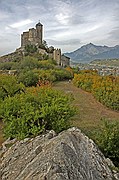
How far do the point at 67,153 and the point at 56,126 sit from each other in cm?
619

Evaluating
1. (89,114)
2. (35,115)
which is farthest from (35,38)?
(35,115)

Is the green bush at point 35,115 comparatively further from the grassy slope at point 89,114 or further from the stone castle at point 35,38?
the stone castle at point 35,38

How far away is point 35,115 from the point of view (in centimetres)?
1252

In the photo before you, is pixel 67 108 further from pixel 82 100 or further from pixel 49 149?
pixel 82 100

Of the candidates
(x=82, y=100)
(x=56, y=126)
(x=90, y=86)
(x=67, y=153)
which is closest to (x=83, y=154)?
(x=67, y=153)

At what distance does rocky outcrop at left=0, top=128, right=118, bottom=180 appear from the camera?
569 cm

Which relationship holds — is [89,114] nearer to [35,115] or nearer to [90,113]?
[90,113]

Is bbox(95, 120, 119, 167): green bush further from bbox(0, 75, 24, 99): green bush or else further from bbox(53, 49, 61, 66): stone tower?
bbox(53, 49, 61, 66): stone tower

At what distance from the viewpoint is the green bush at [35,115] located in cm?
1225

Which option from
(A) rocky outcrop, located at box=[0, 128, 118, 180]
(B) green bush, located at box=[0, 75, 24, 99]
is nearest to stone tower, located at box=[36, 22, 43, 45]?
(B) green bush, located at box=[0, 75, 24, 99]

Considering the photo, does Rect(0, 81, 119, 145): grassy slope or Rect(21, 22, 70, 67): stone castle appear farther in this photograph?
Rect(21, 22, 70, 67): stone castle

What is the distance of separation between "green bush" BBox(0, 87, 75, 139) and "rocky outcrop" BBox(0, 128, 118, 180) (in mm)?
3355

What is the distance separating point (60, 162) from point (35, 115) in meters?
6.71

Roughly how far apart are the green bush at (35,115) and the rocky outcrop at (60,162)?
11.0 feet
